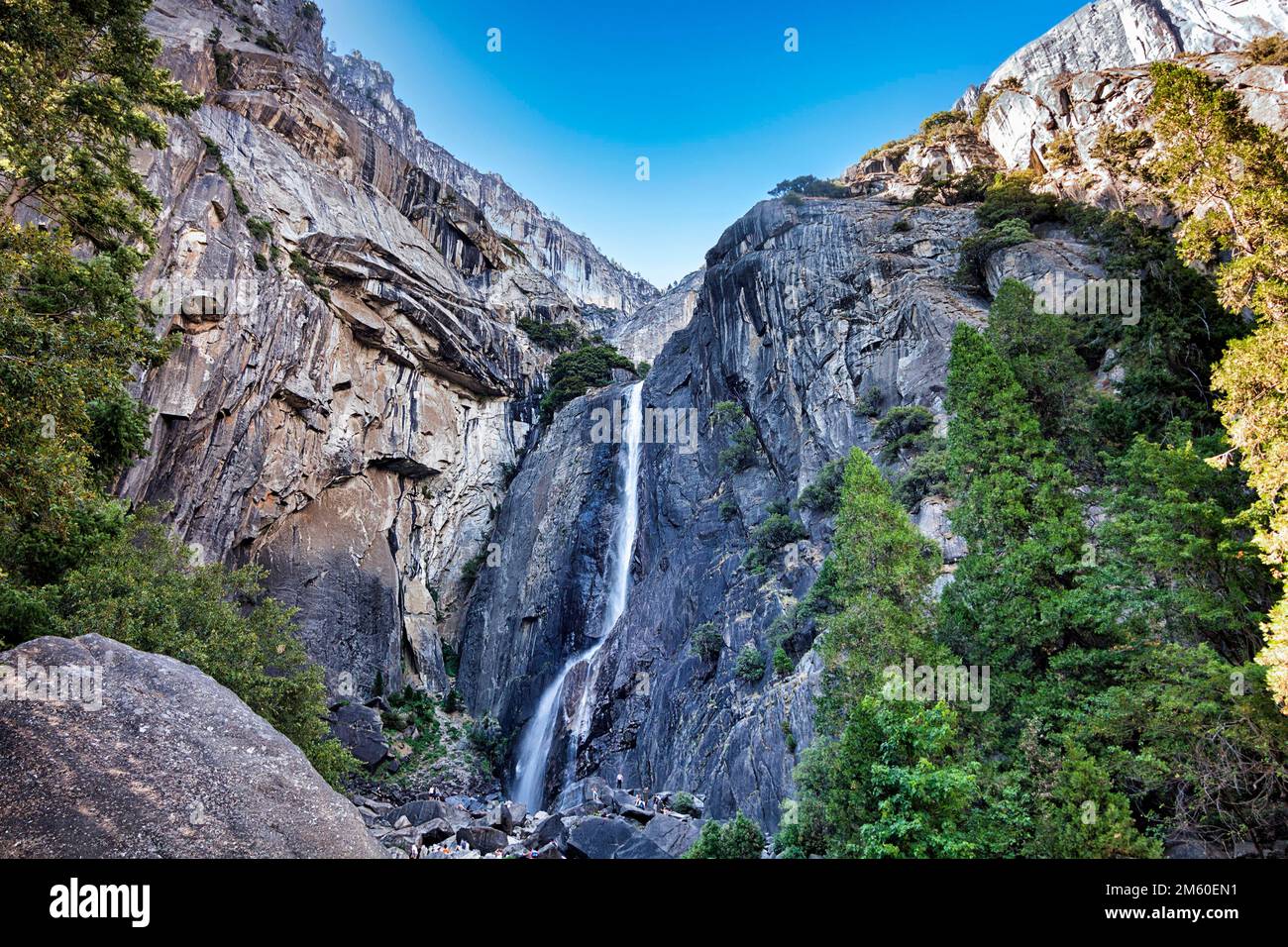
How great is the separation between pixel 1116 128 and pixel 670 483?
31312 mm

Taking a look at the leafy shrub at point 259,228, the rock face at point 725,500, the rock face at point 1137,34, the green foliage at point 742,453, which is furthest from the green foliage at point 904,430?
the leafy shrub at point 259,228

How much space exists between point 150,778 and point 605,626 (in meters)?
31.3

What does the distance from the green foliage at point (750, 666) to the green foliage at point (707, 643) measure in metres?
2.21

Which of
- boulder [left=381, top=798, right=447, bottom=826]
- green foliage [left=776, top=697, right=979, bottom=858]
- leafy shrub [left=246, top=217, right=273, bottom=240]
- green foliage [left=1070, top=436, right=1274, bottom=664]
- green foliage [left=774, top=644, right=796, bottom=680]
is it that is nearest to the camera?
green foliage [left=776, top=697, right=979, bottom=858]

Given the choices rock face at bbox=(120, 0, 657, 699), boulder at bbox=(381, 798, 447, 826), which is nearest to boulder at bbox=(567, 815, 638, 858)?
boulder at bbox=(381, 798, 447, 826)

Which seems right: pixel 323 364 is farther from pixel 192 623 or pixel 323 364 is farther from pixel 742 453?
pixel 742 453

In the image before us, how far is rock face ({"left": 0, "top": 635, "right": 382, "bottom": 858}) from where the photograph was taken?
22.5 feet

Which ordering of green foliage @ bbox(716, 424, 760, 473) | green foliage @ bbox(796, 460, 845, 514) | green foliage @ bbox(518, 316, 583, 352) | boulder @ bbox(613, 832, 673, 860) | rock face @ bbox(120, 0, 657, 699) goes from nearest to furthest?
boulder @ bbox(613, 832, 673, 860) < green foliage @ bbox(796, 460, 845, 514) < rock face @ bbox(120, 0, 657, 699) < green foliage @ bbox(716, 424, 760, 473) < green foliage @ bbox(518, 316, 583, 352)

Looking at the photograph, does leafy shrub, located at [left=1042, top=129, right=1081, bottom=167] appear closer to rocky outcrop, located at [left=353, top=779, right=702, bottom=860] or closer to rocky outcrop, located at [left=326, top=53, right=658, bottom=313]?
rocky outcrop, located at [left=353, top=779, right=702, bottom=860]

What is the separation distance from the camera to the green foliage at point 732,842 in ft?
45.8

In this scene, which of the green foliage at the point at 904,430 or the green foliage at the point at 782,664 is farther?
the green foliage at the point at 904,430

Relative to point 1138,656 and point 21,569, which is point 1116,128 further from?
point 21,569

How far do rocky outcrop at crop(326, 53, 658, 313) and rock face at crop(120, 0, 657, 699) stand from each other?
29.5 metres

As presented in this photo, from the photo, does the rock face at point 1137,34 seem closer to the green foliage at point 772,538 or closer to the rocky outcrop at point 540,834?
the green foliage at point 772,538
